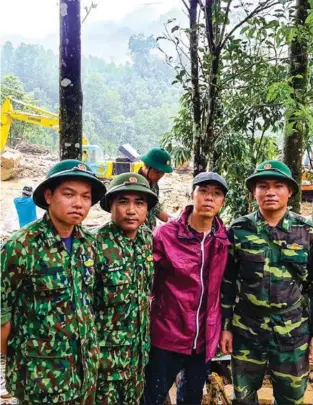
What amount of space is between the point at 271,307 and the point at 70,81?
6.15 ft

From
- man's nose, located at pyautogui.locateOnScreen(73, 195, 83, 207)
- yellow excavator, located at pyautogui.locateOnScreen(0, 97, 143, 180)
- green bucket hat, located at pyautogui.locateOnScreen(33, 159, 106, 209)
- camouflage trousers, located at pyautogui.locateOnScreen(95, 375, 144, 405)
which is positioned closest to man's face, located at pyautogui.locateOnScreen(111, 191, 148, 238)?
green bucket hat, located at pyautogui.locateOnScreen(33, 159, 106, 209)

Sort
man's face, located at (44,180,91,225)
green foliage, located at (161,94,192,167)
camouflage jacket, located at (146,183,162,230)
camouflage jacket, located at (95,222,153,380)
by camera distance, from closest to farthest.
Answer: man's face, located at (44,180,91,225) < camouflage jacket, located at (95,222,153,380) < camouflage jacket, located at (146,183,162,230) < green foliage, located at (161,94,192,167)

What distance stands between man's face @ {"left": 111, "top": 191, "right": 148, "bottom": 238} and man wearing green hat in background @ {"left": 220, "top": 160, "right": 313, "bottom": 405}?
2.10ft

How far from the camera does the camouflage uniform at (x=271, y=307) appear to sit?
2330mm

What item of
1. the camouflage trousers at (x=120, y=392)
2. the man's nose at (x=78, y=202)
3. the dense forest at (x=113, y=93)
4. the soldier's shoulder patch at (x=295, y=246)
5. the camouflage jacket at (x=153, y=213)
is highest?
the dense forest at (x=113, y=93)

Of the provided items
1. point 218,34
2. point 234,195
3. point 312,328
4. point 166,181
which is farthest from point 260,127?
point 166,181

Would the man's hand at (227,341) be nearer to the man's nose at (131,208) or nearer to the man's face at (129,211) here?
the man's face at (129,211)

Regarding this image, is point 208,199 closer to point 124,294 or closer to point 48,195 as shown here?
point 124,294

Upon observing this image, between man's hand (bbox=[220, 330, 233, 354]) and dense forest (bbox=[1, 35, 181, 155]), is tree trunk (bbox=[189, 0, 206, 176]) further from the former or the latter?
dense forest (bbox=[1, 35, 181, 155])

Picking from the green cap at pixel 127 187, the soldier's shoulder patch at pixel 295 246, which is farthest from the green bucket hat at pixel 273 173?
the green cap at pixel 127 187

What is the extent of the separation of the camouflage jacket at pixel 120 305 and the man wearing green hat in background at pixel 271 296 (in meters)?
0.60

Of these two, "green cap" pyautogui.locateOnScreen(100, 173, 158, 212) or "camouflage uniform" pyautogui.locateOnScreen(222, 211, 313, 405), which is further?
"camouflage uniform" pyautogui.locateOnScreen(222, 211, 313, 405)

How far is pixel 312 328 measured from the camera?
8.06 feet

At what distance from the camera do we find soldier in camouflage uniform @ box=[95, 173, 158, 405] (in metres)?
2.03
